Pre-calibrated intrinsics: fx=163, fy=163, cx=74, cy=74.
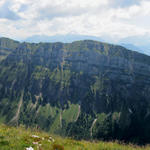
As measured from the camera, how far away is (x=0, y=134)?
44.7 feet

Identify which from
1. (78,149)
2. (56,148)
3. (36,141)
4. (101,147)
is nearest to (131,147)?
(101,147)

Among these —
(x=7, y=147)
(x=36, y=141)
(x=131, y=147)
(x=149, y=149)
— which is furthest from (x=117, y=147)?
(x=7, y=147)

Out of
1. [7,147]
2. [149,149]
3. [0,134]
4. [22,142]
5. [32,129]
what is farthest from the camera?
[32,129]

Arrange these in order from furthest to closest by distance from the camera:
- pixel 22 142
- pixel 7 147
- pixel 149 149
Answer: pixel 149 149
pixel 22 142
pixel 7 147

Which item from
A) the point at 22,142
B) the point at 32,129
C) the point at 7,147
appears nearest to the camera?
the point at 7,147

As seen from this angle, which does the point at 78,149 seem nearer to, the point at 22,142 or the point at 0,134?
the point at 22,142

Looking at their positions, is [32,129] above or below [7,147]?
below

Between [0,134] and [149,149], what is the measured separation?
43.6 feet

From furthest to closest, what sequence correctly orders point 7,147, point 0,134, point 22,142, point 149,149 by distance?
point 149,149 < point 0,134 < point 22,142 < point 7,147

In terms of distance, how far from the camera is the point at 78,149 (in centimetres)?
1254

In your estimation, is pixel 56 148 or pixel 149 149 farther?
pixel 149 149

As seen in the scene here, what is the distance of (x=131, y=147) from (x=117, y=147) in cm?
134

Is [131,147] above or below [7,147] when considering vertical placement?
below

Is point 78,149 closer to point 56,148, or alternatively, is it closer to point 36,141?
point 56,148
